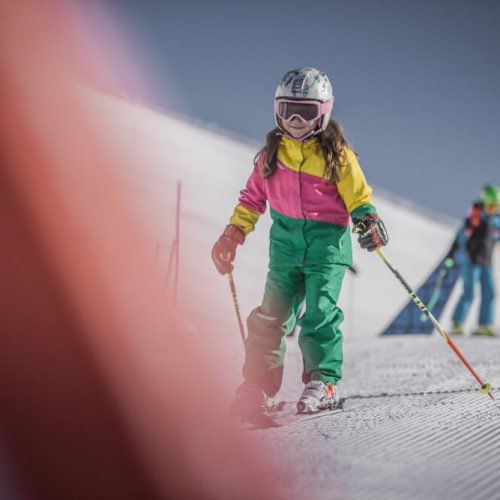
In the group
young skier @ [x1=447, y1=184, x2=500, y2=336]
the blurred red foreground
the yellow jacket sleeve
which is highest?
the yellow jacket sleeve

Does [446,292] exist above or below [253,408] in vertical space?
below

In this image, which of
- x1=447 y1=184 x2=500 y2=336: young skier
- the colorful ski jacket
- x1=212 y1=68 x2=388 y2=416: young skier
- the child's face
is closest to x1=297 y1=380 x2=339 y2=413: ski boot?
x1=212 y1=68 x2=388 y2=416: young skier

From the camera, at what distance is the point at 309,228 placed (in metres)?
3.13

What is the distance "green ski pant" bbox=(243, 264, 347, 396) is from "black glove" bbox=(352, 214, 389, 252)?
17 centimetres

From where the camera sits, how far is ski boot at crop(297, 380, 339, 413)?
2996mm

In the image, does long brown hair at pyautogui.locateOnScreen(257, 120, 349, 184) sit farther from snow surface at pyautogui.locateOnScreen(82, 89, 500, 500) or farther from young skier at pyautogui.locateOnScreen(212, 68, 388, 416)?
snow surface at pyautogui.locateOnScreen(82, 89, 500, 500)

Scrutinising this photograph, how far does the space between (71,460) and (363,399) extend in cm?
151

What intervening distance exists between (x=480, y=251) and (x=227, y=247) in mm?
4447

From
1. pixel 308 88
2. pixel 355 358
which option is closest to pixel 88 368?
pixel 308 88

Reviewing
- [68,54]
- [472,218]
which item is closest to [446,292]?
[472,218]

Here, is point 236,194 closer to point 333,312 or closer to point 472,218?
point 472,218

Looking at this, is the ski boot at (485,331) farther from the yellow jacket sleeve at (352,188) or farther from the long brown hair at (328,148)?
the long brown hair at (328,148)

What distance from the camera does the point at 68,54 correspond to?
12.4 meters

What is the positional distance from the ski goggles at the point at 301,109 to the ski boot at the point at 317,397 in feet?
3.76
